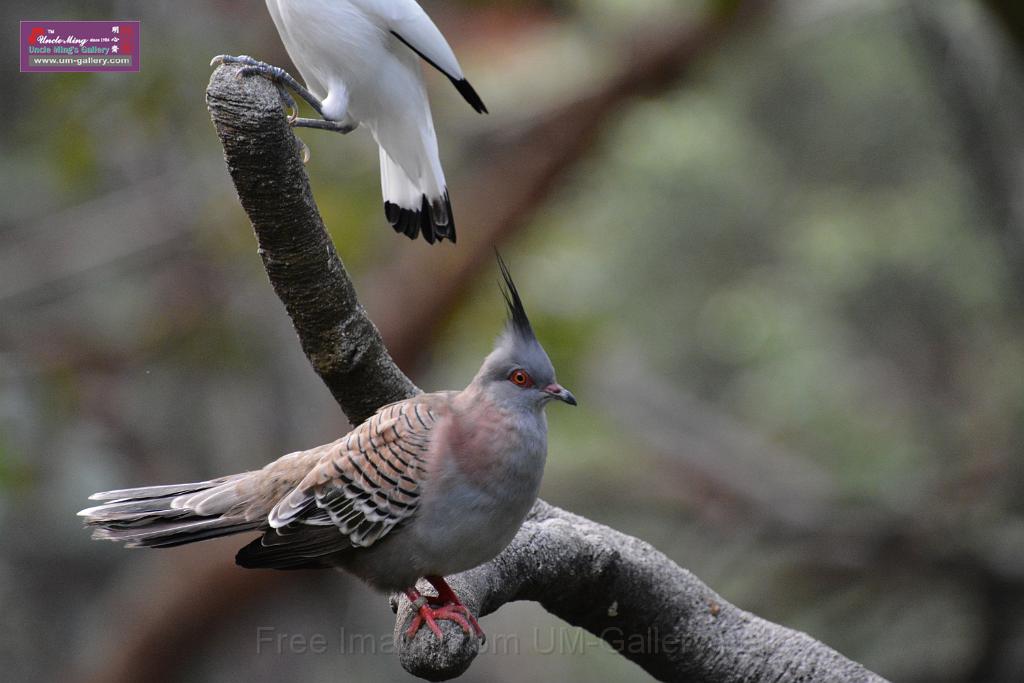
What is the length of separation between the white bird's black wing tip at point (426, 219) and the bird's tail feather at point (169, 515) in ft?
2.54

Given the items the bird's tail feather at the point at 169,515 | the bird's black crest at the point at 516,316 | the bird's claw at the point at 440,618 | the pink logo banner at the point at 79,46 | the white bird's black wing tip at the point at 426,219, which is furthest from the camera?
the pink logo banner at the point at 79,46

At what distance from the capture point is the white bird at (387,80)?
2453 millimetres

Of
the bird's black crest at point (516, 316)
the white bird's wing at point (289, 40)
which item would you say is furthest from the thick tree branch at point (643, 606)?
the white bird's wing at point (289, 40)

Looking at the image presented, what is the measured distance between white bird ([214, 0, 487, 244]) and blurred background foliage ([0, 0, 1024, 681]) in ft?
5.77

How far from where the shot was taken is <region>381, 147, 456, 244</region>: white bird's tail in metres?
2.72

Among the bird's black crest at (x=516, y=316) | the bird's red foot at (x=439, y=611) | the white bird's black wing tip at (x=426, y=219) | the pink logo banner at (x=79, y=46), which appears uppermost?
the pink logo banner at (x=79, y=46)

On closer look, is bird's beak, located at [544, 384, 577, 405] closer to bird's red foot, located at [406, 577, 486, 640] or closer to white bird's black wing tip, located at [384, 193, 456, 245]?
bird's red foot, located at [406, 577, 486, 640]

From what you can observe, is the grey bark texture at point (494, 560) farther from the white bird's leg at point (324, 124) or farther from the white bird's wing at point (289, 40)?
the white bird's wing at point (289, 40)

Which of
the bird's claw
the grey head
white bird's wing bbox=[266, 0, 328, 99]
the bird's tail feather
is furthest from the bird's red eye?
white bird's wing bbox=[266, 0, 328, 99]

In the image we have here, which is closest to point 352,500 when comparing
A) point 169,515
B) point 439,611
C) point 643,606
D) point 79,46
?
point 439,611

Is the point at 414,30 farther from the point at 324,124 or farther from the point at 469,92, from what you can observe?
the point at 324,124

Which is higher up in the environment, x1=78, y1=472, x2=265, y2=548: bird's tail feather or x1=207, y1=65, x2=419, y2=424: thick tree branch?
x1=207, y1=65, x2=419, y2=424: thick tree branch

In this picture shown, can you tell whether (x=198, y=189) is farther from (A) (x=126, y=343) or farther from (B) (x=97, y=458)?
(B) (x=97, y=458)

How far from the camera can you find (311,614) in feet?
20.2
